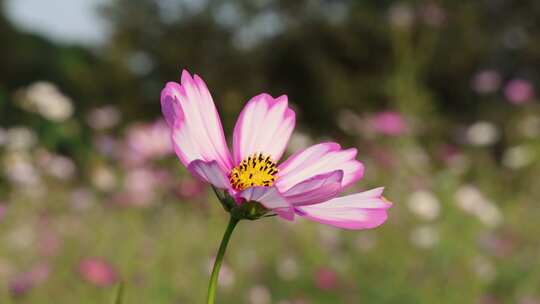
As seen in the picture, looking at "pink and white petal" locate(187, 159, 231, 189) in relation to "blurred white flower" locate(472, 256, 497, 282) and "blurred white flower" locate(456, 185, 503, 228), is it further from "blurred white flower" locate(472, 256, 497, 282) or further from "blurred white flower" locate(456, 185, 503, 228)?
"blurred white flower" locate(456, 185, 503, 228)

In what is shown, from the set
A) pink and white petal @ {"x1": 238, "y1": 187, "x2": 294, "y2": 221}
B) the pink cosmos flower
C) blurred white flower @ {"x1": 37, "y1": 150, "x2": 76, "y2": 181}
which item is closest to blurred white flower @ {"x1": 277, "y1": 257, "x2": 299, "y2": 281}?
blurred white flower @ {"x1": 37, "y1": 150, "x2": 76, "y2": 181}

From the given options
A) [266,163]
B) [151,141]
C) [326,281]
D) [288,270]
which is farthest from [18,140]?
[266,163]

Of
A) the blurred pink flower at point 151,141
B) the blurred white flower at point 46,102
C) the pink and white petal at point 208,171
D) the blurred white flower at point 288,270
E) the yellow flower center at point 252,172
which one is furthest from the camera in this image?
the blurred white flower at point 46,102

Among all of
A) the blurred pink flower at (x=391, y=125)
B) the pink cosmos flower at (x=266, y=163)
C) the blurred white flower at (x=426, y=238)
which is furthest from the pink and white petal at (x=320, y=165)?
the blurred pink flower at (x=391, y=125)

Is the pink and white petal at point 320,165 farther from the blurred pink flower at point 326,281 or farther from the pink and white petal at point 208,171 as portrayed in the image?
the blurred pink flower at point 326,281

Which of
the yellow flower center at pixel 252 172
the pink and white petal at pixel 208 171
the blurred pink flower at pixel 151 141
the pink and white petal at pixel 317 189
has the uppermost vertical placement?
the blurred pink flower at pixel 151 141

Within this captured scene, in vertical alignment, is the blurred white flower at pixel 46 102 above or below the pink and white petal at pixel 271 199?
above

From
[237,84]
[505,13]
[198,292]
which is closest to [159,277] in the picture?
[198,292]
